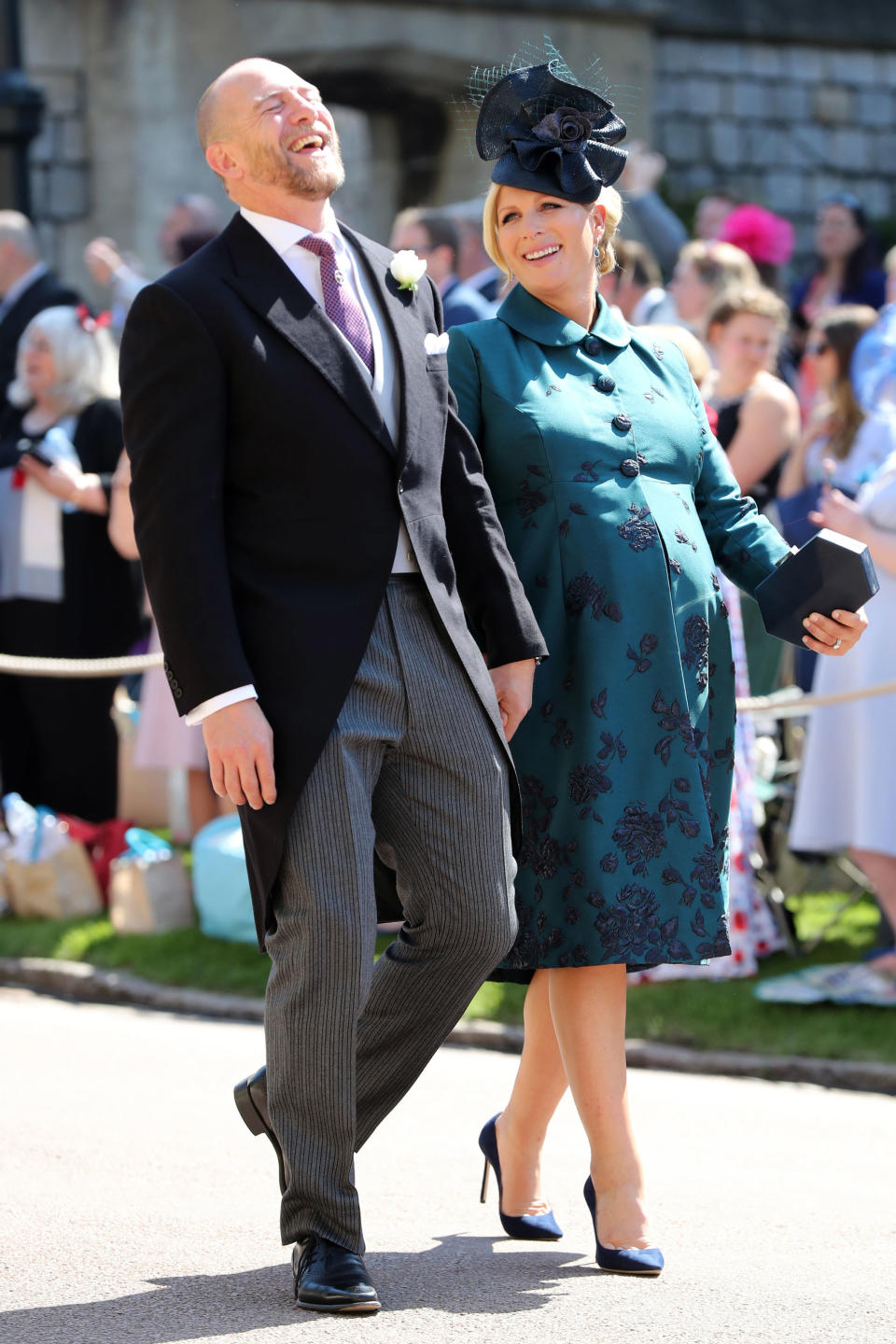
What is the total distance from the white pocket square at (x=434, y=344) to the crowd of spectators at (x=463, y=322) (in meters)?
2.00

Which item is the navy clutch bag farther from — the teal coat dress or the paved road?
the paved road

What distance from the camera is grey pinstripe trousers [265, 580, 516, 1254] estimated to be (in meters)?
3.38

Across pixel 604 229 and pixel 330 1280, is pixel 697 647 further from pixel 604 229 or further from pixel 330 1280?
pixel 330 1280

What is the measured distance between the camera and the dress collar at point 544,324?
3.86 metres

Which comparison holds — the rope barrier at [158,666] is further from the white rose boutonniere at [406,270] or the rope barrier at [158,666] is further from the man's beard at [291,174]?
the man's beard at [291,174]

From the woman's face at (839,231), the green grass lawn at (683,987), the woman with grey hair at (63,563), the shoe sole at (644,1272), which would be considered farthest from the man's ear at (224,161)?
the woman's face at (839,231)

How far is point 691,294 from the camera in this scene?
8.43 meters

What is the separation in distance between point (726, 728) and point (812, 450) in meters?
4.29

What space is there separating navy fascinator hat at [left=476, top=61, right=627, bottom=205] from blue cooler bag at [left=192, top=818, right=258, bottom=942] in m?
3.86

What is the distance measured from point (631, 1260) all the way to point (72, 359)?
18.4 feet

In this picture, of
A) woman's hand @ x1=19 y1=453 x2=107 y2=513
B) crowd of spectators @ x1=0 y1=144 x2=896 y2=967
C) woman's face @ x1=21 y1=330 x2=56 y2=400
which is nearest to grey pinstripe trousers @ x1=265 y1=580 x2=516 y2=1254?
crowd of spectators @ x1=0 y1=144 x2=896 y2=967

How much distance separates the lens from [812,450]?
802 centimetres

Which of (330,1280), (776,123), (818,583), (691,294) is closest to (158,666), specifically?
(691,294)

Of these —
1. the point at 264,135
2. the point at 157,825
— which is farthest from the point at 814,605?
the point at 157,825
